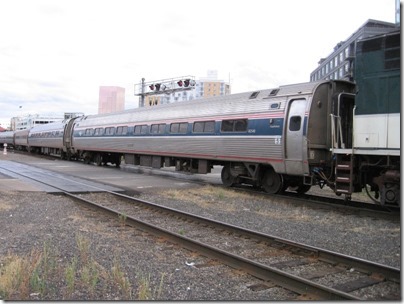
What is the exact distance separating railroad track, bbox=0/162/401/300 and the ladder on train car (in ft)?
11.8

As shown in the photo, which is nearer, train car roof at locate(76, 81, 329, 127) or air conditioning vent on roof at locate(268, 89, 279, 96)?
train car roof at locate(76, 81, 329, 127)

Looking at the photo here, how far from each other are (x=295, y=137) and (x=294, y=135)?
70 millimetres

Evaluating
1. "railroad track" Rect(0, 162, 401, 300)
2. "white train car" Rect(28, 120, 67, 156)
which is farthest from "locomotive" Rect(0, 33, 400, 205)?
"white train car" Rect(28, 120, 67, 156)

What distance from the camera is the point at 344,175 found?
1015 centimetres

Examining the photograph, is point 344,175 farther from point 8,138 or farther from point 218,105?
point 8,138

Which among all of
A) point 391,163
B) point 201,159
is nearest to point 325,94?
point 391,163

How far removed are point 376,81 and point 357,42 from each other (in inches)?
44.3

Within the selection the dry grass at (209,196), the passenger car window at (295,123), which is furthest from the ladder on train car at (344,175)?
the dry grass at (209,196)

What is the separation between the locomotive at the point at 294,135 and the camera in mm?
9242

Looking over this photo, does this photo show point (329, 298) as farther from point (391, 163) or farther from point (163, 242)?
point (391, 163)

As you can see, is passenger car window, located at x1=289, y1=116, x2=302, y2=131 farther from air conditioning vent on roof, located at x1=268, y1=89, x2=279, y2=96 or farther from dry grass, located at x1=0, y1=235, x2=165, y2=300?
dry grass, located at x1=0, y1=235, x2=165, y2=300

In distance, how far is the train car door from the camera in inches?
467

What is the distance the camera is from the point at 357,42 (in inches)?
383

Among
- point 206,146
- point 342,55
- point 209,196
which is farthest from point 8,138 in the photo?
point 342,55
